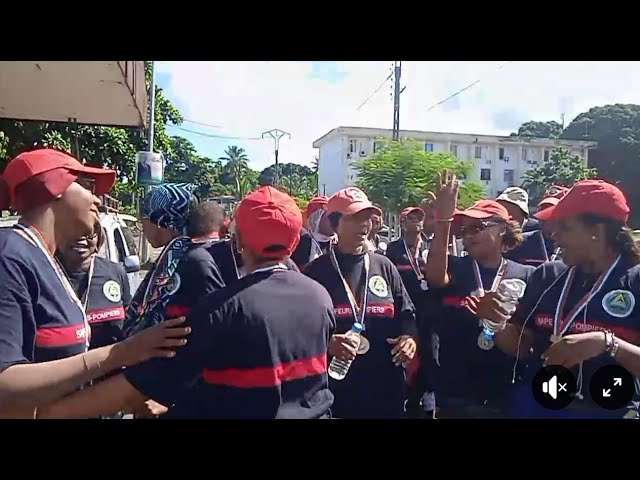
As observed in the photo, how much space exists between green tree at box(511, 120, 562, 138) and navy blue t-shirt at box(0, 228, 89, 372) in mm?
1716

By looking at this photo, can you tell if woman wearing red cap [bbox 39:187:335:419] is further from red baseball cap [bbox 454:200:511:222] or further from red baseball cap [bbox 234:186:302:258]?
red baseball cap [bbox 454:200:511:222]

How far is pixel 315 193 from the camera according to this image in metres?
2.39

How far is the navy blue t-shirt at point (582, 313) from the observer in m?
2.22

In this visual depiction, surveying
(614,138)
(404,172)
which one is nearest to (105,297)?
(404,172)

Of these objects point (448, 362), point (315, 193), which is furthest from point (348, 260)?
point (448, 362)

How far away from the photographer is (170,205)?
218cm

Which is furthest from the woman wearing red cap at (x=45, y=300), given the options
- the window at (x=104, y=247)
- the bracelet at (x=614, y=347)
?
the bracelet at (x=614, y=347)

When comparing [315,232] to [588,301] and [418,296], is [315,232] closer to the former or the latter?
[418,296]

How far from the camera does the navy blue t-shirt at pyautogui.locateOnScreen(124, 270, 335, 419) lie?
179 centimetres

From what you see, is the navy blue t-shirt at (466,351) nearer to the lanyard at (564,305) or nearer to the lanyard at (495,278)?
the lanyard at (495,278)

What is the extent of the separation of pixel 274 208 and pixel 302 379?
0.51m

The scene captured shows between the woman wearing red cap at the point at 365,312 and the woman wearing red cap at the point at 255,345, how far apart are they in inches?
15.0
